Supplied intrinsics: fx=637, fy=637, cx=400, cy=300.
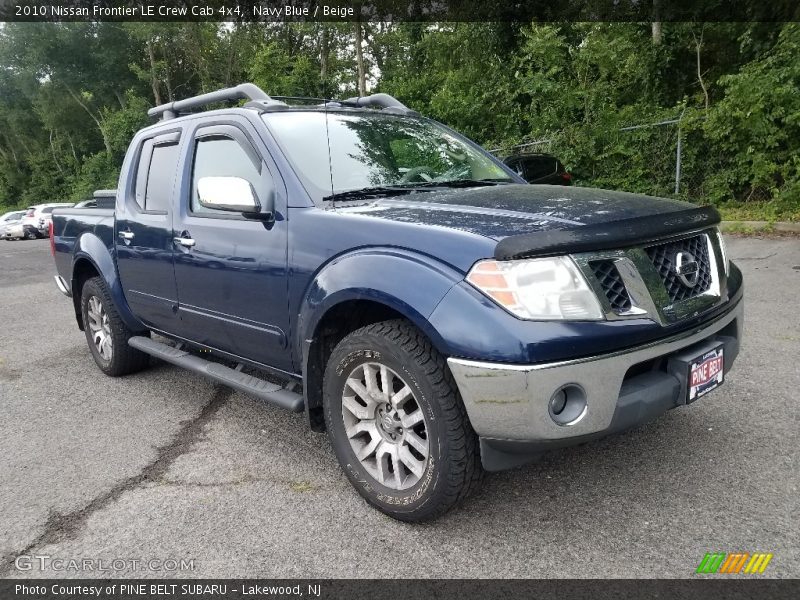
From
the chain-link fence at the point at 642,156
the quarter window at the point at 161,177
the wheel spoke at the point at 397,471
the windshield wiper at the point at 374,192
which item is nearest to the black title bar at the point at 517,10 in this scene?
the chain-link fence at the point at 642,156

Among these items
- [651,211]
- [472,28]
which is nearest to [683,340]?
[651,211]

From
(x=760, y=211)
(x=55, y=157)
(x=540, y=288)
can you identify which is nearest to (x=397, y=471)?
(x=540, y=288)

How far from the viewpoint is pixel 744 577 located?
2238 mm

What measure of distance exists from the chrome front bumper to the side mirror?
1369 mm

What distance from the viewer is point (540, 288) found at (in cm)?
228

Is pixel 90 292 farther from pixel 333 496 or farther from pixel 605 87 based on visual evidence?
pixel 605 87

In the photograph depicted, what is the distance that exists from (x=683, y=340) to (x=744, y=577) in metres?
0.87

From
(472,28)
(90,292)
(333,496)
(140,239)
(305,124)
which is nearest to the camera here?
(333,496)

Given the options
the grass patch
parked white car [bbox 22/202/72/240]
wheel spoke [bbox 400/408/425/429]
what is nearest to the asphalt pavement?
wheel spoke [bbox 400/408/425/429]

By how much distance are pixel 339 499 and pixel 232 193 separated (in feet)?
5.04

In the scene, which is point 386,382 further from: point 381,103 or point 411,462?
point 381,103

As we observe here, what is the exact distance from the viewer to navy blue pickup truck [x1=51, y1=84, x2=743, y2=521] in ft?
7.48

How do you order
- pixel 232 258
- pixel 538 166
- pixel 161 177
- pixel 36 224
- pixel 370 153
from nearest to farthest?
pixel 232 258
pixel 370 153
pixel 161 177
pixel 538 166
pixel 36 224

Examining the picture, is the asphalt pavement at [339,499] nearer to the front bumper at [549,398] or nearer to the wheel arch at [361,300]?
the front bumper at [549,398]
